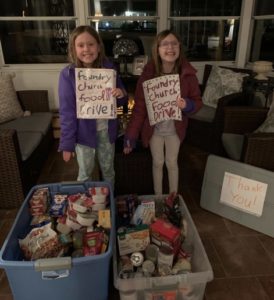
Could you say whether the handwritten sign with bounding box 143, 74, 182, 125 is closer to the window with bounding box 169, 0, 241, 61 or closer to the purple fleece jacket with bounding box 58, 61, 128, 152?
the purple fleece jacket with bounding box 58, 61, 128, 152

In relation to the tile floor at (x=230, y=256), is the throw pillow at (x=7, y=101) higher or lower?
higher

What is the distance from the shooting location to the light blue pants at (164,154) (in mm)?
1814

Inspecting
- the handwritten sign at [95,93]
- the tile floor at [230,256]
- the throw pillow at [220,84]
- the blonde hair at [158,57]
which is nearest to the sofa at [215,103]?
the throw pillow at [220,84]

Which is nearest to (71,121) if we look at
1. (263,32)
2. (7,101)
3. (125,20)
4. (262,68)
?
(7,101)

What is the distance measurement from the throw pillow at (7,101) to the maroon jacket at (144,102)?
1351 millimetres

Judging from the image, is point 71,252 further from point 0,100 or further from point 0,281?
point 0,100

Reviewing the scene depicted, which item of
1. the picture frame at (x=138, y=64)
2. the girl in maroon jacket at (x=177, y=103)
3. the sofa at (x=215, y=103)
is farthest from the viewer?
the picture frame at (x=138, y=64)

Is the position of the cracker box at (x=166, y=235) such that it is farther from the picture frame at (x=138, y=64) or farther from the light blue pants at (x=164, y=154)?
the picture frame at (x=138, y=64)

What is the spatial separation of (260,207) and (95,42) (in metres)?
1.34

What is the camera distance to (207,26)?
3.28m

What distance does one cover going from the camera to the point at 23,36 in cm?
319

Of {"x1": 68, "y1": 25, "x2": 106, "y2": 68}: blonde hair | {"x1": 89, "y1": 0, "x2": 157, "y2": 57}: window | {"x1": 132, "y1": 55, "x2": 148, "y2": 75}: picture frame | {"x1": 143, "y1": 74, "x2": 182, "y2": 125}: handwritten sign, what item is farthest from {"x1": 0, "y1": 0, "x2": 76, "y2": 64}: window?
{"x1": 143, "y1": 74, "x2": 182, "y2": 125}: handwritten sign

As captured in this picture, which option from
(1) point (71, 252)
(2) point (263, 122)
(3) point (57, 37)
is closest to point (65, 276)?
(1) point (71, 252)

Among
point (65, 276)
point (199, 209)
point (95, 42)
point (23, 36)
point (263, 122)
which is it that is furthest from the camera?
point (23, 36)
